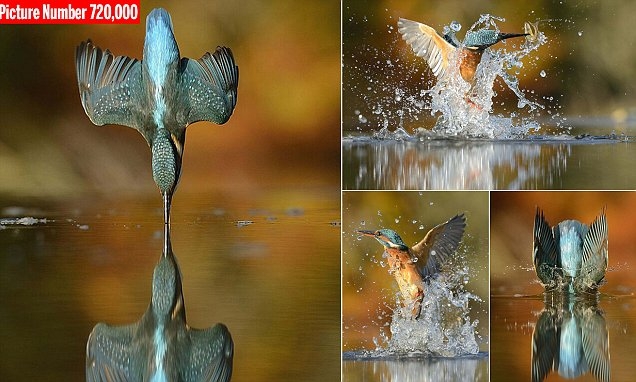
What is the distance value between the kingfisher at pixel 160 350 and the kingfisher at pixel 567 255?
4.26ft

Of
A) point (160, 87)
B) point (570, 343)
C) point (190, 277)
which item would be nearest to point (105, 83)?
point (160, 87)

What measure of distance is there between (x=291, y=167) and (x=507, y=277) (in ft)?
6.15

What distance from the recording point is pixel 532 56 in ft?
16.5

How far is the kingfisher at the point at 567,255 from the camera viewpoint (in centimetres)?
399

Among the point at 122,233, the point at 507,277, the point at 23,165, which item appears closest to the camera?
the point at 507,277

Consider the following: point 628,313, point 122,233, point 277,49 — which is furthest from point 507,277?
point 277,49

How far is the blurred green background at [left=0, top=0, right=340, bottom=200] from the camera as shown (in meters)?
5.43

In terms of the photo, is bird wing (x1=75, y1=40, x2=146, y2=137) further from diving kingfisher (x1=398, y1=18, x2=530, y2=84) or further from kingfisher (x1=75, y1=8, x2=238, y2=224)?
diving kingfisher (x1=398, y1=18, x2=530, y2=84)

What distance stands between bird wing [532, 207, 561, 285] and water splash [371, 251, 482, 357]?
10.3 inches

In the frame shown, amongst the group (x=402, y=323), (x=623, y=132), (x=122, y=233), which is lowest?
(x=402, y=323)

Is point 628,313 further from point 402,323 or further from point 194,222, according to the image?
point 194,222

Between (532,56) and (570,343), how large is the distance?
78.7 inches

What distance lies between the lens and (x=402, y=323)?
12.4 feet

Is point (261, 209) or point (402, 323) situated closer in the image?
point (402, 323)
